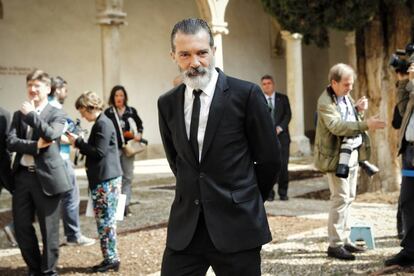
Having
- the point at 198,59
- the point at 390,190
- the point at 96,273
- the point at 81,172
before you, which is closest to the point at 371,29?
the point at 390,190

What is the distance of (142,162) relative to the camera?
16.2 metres

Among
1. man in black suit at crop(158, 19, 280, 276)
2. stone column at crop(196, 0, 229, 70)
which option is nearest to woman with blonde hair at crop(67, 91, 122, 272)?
man in black suit at crop(158, 19, 280, 276)

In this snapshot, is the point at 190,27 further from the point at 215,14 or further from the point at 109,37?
the point at 215,14

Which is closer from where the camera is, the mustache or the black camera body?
the mustache

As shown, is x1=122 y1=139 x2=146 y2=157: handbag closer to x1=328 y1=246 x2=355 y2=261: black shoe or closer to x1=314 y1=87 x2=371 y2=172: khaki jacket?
x1=314 y1=87 x2=371 y2=172: khaki jacket

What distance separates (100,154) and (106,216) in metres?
0.50

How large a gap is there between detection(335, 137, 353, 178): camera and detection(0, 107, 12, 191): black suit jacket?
252 centimetres

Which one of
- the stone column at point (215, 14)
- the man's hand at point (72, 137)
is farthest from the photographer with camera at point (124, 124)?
the stone column at point (215, 14)

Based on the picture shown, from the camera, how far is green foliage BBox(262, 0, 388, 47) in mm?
8008

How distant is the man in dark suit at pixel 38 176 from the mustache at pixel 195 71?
90.8 inches

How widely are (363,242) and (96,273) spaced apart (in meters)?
2.30

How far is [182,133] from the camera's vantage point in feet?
9.37

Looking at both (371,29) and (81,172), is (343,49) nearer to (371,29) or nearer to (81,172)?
(81,172)

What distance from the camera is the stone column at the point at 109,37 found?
41.3 ft
